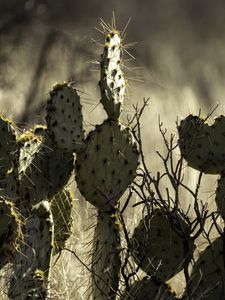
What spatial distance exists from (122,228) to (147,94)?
200 inches

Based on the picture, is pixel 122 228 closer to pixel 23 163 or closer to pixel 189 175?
pixel 23 163

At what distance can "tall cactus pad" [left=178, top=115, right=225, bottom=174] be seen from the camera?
4.95 meters

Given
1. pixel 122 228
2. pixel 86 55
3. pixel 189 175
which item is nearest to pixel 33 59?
pixel 86 55

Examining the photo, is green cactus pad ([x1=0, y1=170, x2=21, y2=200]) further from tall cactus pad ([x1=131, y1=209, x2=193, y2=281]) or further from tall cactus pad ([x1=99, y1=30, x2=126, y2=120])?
tall cactus pad ([x1=131, y1=209, x2=193, y2=281])

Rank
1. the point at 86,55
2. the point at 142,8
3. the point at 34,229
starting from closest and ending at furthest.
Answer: the point at 34,229
the point at 86,55
the point at 142,8

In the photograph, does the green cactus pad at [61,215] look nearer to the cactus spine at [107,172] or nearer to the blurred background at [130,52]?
the cactus spine at [107,172]

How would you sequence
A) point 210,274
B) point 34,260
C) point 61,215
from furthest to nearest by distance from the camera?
point 61,215 < point 210,274 < point 34,260

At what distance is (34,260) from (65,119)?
23.0 inches

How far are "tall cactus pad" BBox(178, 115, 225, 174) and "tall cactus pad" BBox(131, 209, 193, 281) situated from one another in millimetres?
282

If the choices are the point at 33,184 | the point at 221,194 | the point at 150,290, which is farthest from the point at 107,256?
the point at 221,194

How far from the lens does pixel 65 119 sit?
462 centimetres

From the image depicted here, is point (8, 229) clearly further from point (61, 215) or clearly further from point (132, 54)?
point (132, 54)

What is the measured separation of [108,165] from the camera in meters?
4.71

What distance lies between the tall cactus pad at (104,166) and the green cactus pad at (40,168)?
0.35ft
